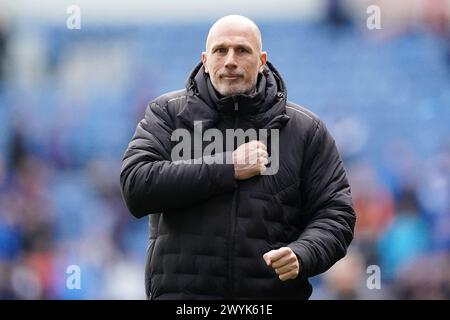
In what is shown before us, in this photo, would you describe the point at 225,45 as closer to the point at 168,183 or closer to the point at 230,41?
the point at 230,41

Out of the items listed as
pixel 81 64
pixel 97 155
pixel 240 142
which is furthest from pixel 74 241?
pixel 240 142

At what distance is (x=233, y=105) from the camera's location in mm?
3896

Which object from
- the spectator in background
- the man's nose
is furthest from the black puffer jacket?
the spectator in background

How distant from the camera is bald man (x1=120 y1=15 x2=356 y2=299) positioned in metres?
3.78

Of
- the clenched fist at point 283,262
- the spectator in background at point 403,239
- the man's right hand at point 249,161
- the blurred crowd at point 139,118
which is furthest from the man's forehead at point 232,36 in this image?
the spectator in background at point 403,239

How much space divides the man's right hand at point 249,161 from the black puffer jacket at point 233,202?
1.2 inches

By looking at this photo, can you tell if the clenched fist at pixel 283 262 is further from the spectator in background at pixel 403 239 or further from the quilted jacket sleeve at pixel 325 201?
the spectator in background at pixel 403 239

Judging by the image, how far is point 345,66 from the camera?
33.2ft

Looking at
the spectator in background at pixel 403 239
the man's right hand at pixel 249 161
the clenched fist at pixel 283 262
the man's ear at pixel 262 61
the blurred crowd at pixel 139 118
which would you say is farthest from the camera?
the blurred crowd at pixel 139 118

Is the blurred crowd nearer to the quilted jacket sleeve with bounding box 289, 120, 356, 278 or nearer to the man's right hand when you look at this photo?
the quilted jacket sleeve with bounding box 289, 120, 356, 278

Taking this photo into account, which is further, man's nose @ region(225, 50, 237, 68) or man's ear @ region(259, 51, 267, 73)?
man's ear @ region(259, 51, 267, 73)

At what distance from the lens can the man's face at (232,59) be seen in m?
3.90

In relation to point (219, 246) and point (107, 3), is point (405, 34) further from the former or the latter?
point (219, 246)

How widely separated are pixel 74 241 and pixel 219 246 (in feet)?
17.6
